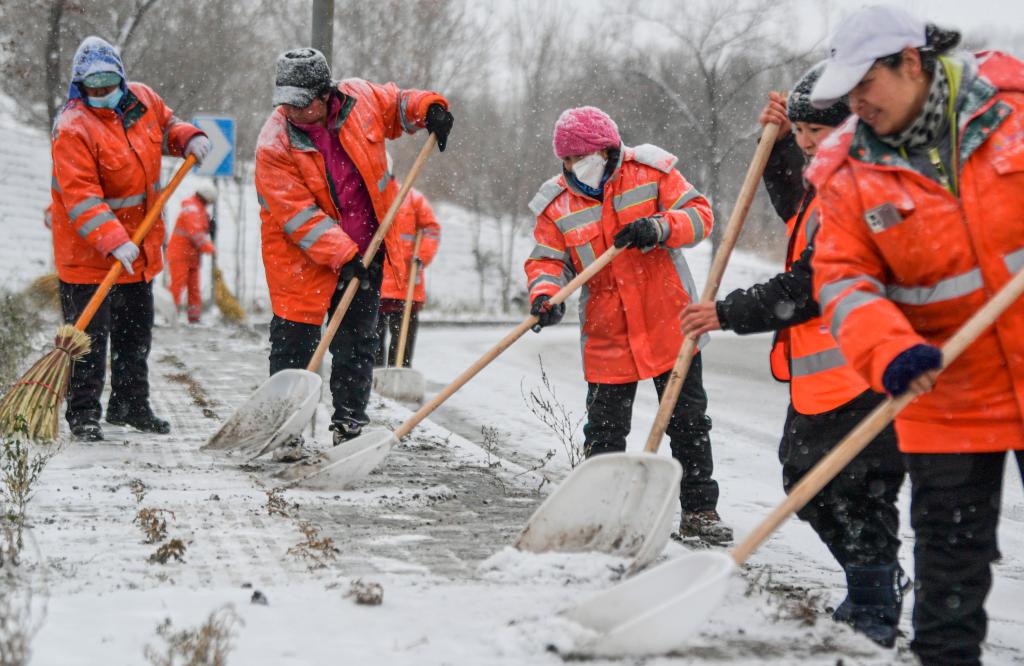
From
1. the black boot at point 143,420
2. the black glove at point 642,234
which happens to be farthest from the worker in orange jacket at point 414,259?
the black glove at point 642,234

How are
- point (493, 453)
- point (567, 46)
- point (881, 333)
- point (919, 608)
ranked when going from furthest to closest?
point (567, 46)
point (493, 453)
point (919, 608)
point (881, 333)

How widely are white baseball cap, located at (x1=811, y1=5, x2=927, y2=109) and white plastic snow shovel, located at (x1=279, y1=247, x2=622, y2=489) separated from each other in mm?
1919

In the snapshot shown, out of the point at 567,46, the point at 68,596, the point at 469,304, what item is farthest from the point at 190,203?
the point at 68,596

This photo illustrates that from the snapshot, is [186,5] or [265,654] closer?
[265,654]

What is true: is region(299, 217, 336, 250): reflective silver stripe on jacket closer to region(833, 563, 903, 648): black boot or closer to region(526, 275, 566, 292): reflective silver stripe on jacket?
region(526, 275, 566, 292): reflective silver stripe on jacket

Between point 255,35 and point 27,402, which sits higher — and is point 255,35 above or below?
above

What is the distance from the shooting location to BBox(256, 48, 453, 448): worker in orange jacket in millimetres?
5387

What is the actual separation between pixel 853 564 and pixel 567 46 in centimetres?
2198

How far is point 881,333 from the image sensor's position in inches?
98.9

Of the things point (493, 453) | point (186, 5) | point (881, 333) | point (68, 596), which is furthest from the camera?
point (186, 5)

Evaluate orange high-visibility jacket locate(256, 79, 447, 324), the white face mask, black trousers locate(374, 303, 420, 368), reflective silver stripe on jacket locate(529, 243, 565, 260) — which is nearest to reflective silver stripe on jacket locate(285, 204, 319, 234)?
orange high-visibility jacket locate(256, 79, 447, 324)

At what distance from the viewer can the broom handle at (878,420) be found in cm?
244

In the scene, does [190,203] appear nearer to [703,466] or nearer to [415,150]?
[415,150]

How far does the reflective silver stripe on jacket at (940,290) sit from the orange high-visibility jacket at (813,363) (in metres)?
0.53
